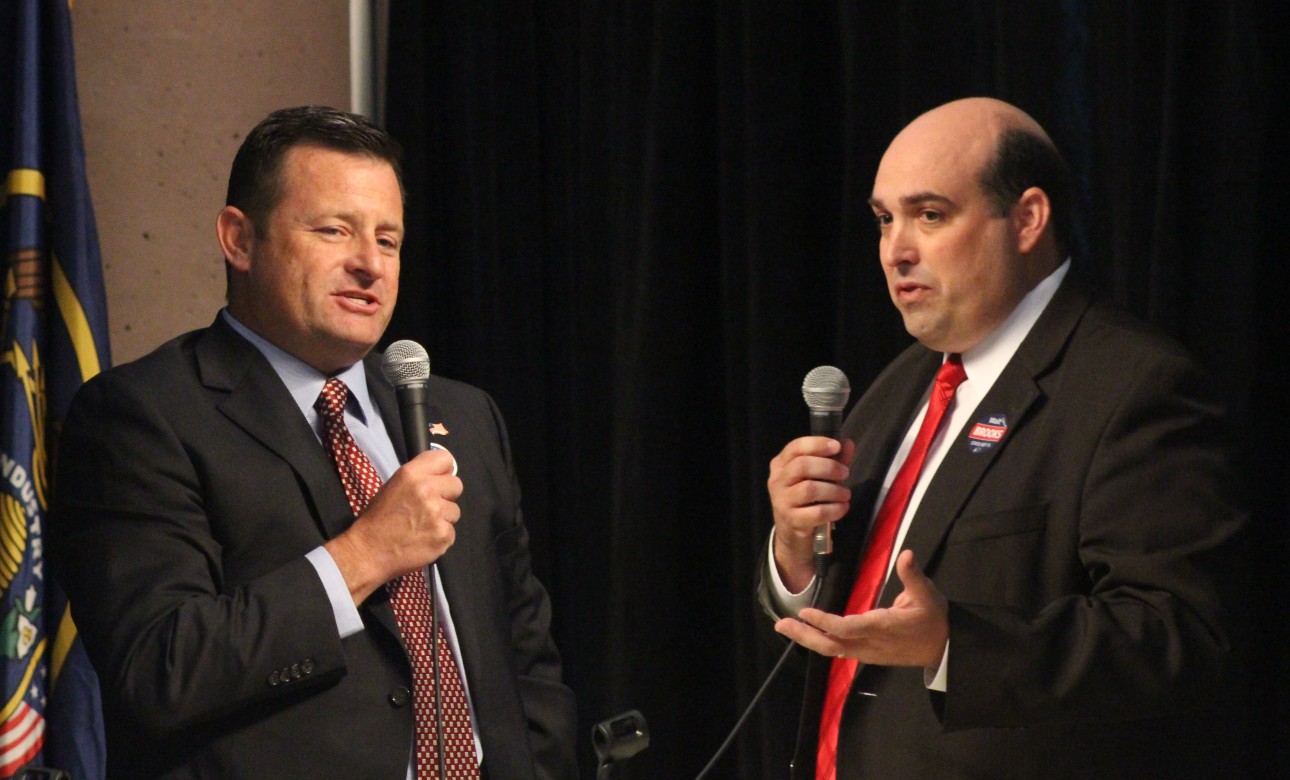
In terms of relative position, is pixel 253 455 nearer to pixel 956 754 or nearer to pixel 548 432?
pixel 956 754

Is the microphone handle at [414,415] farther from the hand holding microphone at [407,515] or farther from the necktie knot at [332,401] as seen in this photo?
the necktie knot at [332,401]

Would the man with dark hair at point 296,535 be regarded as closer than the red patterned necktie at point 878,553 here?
Yes

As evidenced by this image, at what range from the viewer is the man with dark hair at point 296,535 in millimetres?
1831

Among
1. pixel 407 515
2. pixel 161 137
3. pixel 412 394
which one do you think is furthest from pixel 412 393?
pixel 161 137

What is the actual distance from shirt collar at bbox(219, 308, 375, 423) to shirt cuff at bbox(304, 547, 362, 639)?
0.30 m

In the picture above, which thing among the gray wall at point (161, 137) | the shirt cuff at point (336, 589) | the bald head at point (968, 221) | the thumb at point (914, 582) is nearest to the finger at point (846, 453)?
the bald head at point (968, 221)

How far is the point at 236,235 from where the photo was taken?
85.2 inches

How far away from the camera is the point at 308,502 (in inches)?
77.9

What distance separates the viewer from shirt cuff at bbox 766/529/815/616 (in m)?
2.12

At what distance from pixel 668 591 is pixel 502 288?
1.01m

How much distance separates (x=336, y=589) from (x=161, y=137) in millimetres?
2406

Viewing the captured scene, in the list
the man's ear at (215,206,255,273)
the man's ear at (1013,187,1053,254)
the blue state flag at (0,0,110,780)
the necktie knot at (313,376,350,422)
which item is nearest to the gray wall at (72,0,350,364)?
the blue state flag at (0,0,110,780)

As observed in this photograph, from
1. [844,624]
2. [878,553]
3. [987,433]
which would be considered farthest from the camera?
[878,553]

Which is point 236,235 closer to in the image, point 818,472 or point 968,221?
point 818,472
